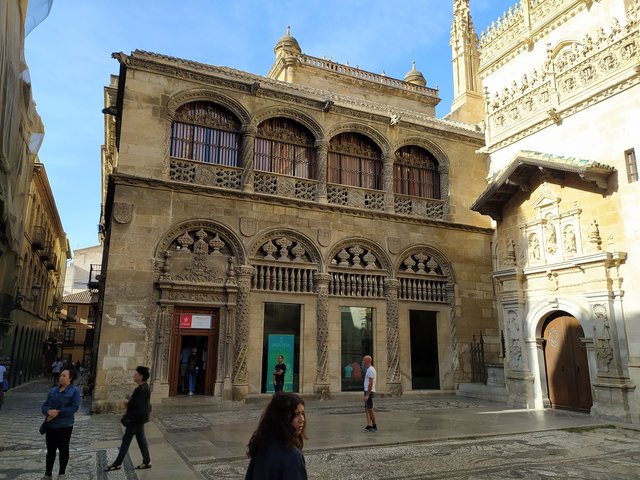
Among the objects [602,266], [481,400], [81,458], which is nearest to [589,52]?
[602,266]

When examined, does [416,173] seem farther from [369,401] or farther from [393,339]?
[369,401]

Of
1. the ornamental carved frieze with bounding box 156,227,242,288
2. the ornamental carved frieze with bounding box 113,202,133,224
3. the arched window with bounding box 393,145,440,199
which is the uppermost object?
the arched window with bounding box 393,145,440,199

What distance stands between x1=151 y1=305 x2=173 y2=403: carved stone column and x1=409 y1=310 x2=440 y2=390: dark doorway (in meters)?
8.29

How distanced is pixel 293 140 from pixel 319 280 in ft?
16.7

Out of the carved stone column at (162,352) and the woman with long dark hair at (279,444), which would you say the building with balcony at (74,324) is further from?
the woman with long dark hair at (279,444)

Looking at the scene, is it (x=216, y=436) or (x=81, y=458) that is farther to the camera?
(x=216, y=436)

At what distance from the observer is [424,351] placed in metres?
16.8

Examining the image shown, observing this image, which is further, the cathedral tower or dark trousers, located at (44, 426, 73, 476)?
the cathedral tower

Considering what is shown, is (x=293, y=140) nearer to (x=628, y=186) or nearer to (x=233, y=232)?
(x=233, y=232)

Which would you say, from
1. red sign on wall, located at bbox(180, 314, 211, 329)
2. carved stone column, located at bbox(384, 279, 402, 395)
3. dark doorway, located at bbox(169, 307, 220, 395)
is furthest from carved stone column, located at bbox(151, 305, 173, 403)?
carved stone column, located at bbox(384, 279, 402, 395)

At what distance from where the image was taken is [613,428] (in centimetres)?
1009

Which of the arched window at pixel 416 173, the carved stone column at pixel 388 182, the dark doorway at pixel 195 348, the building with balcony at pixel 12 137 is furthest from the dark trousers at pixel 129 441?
the arched window at pixel 416 173

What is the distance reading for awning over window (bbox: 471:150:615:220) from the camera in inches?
460

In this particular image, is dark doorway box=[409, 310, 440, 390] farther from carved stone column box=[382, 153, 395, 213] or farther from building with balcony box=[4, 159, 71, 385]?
building with balcony box=[4, 159, 71, 385]
